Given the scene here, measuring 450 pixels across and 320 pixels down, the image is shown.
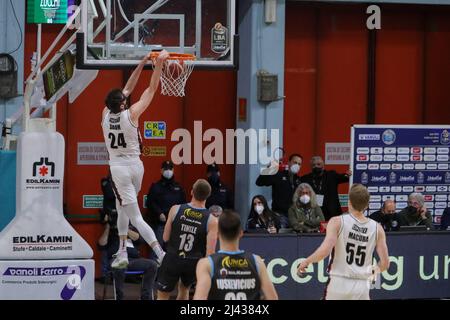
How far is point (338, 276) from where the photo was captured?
38.4 feet

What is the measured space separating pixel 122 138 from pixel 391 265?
18.7ft

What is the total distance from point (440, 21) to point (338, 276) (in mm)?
10245

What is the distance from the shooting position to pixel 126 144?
12.6 meters

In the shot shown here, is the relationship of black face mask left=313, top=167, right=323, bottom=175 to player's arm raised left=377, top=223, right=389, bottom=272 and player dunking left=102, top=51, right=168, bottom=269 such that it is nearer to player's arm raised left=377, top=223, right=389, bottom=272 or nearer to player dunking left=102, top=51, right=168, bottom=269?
player dunking left=102, top=51, right=168, bottom=269

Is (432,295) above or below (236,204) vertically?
below

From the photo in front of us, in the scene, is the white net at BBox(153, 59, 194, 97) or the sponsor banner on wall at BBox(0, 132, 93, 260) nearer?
the white net at BBox(153, 59, 194, 97)

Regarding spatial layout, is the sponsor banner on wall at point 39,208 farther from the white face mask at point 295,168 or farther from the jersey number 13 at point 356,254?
the white face mask at point 295,168

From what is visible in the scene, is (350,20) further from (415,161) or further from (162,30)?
(162,30)

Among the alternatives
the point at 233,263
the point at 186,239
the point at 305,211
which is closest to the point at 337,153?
the point at 305,211

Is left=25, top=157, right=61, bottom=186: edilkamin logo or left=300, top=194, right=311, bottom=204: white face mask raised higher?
left=25, top=157, right=61, bottom=186: edilkamin logo

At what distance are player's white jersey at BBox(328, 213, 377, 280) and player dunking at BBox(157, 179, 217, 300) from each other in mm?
1729

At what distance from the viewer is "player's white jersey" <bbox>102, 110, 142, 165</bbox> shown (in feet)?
40.8

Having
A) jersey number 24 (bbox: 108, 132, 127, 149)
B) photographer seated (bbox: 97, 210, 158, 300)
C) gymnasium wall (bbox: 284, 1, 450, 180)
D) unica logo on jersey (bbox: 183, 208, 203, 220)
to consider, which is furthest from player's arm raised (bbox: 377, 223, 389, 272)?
gymnasium wall (bbox: 284, 1, 450, 180)
